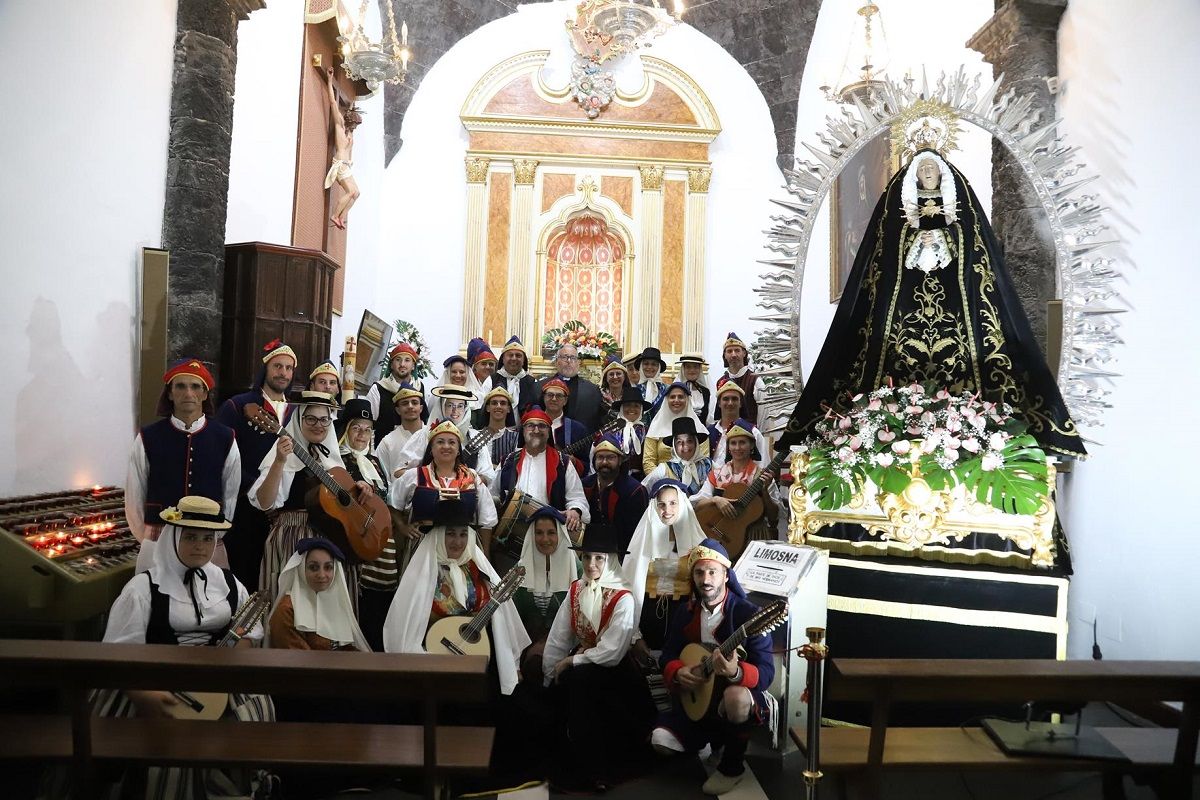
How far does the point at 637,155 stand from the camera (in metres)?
14.4

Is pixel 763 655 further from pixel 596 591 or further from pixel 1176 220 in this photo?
pixel 1176 220

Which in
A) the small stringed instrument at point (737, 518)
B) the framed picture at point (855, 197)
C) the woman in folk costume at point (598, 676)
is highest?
the framed picture at point (855, 197)

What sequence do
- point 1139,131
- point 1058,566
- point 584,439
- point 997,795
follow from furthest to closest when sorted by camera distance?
point 584,439 < point 1139,131 < point 1058,566 < point 997,795

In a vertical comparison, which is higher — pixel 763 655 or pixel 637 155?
pixel 637 155

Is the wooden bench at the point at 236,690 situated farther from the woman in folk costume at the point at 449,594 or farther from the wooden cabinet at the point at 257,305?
the wooden cabinet at the point at 257,305

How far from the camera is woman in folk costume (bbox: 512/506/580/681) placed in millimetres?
5582

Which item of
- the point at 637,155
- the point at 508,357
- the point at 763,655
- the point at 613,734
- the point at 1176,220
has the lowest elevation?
the point at 613,734

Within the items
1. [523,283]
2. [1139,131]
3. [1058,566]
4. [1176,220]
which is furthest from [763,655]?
[523,283]

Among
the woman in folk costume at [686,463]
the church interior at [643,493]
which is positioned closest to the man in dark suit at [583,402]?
the church interior at [643,493]

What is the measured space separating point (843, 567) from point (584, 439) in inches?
112

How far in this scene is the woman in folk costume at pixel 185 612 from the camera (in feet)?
12.8

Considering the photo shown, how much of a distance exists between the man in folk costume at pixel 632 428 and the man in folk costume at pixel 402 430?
1.75 meters

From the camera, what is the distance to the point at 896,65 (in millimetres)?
10875

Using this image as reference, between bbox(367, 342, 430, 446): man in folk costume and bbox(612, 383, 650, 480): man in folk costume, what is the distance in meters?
1.70
